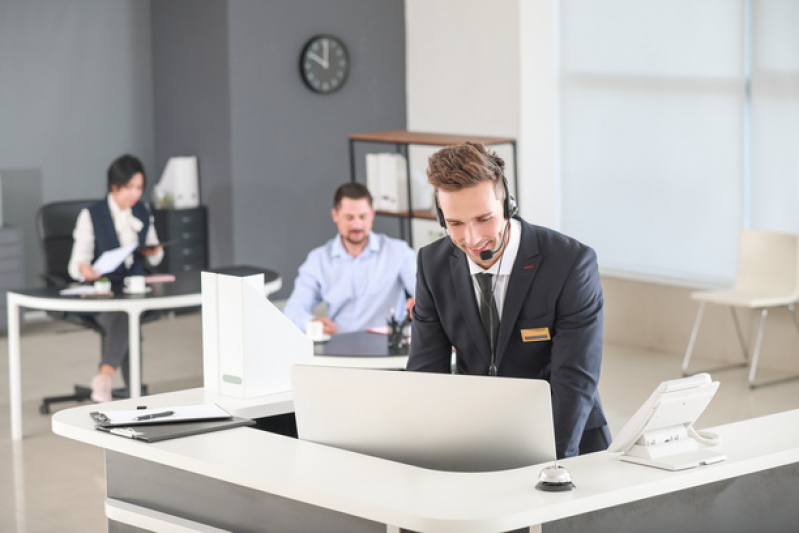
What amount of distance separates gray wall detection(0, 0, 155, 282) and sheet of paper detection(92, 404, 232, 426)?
22.4ft

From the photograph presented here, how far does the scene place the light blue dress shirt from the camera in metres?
5.69

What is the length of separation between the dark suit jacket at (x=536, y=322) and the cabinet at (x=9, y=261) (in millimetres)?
6370

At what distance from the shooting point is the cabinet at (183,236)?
9.55 meters

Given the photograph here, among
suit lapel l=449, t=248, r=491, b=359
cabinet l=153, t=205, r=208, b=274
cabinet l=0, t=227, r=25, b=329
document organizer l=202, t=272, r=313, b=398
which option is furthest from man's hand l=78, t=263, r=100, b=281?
suit lapel l=449, t=248, r=491, b=359

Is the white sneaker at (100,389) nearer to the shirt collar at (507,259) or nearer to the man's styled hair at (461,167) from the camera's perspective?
the shirt collar at (507,259)

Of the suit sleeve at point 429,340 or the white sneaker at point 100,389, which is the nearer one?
the suit sleeve at point 429,340

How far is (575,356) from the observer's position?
283cm

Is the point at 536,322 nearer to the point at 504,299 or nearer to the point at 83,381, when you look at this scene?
the point at 504,299

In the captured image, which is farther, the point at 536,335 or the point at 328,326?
the point at 328,326

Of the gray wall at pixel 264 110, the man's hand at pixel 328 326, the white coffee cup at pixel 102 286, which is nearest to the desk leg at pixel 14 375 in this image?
the white coffee cup at pixel 102 286

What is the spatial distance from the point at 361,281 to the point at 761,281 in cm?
297

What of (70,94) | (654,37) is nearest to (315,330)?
(654,37)

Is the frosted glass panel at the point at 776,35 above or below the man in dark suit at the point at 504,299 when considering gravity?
above

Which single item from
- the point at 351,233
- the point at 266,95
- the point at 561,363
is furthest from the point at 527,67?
the point at 561,363
